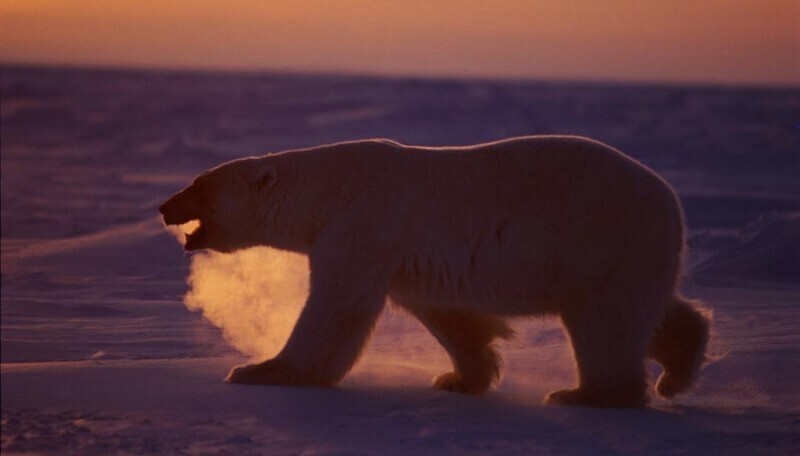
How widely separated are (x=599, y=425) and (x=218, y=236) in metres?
2.28

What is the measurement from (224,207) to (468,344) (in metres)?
1.43

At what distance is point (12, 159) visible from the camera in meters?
21.5

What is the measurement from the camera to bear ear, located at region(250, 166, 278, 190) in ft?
21.0

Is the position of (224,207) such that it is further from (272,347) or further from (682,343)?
(682,343)

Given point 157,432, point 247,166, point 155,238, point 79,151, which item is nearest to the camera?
point 157,432

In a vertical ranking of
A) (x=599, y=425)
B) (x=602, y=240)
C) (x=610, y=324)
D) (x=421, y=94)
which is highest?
(x=421, y=94)

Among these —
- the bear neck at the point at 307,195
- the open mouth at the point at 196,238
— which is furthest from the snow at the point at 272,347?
the bear neck at the point at 307,195

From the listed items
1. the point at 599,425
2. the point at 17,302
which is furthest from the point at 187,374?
the point at 17,302

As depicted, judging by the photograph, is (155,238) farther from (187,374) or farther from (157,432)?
(157,432)

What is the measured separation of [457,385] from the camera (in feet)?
20.7

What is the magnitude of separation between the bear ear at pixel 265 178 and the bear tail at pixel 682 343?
6.69 ft

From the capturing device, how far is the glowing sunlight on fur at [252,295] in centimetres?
727

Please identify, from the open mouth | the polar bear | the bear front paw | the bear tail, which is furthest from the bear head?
the bear tail

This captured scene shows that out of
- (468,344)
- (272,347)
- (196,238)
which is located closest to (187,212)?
(196,238)
